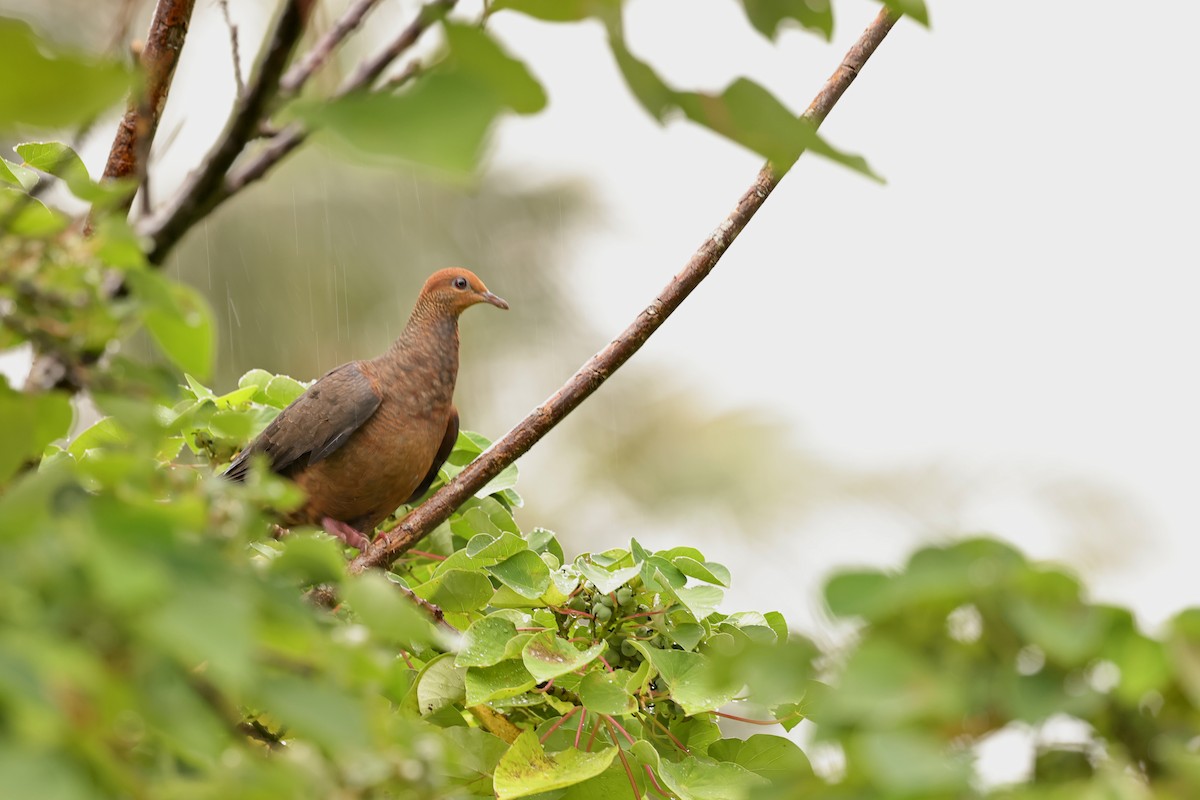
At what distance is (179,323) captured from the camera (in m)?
0.48

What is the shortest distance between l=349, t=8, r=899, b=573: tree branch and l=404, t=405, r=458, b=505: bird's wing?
2.71ft

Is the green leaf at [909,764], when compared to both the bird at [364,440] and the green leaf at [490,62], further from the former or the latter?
the bird at [364,440]

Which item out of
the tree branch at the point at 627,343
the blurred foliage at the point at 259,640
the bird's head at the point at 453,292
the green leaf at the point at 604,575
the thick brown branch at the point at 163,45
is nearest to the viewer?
the blurred foliage at the point at 259,640

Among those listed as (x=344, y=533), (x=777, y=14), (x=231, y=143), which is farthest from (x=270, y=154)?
(x=344, y=533)

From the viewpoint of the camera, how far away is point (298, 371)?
6461 mm

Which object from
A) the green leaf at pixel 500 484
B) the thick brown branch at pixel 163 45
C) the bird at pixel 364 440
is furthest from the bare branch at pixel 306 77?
the bird at pixel 364 440

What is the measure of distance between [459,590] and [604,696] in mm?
241

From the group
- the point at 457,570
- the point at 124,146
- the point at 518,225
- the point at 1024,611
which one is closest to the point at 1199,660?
the point at 1024,611

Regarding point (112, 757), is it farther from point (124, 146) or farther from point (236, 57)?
point (124, 146)

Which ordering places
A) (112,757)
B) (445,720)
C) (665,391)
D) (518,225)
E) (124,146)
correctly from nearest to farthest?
1. (112,757)
2. (124,146)
3. (445,720)
4. (518,225)
5. (665,391)

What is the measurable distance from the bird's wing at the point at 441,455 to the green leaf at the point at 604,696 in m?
1.12

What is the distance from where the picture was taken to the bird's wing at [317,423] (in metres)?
2.06

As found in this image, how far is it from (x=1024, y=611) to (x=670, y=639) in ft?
2.20

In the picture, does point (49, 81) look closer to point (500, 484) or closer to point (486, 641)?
point (486, 641)
